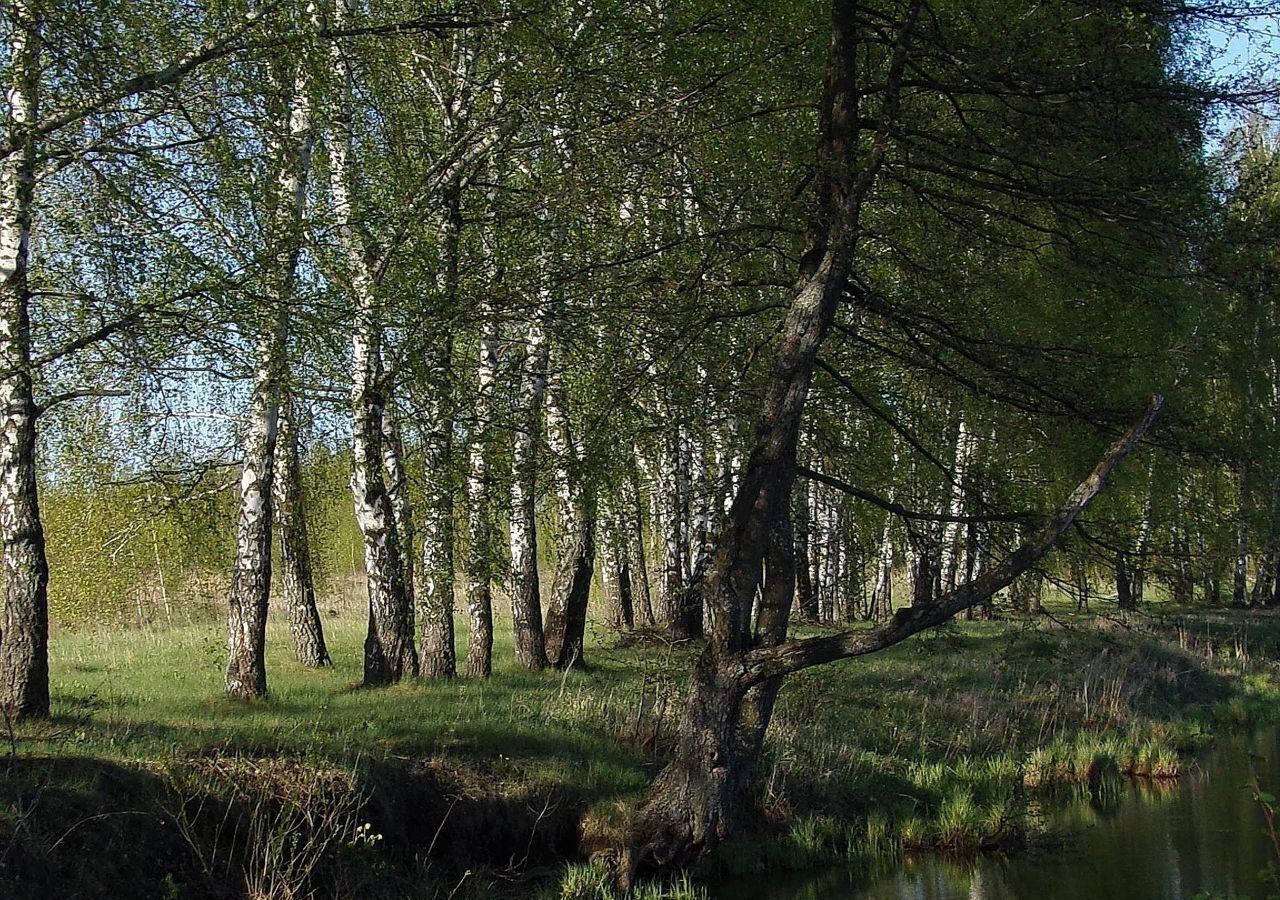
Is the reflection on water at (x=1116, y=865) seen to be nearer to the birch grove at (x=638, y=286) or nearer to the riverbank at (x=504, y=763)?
the riverbank at (x=504, y=763)

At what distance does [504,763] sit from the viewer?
10.0 metres

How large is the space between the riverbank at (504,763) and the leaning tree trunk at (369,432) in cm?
57

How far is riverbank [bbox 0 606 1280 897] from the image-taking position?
7664 mm

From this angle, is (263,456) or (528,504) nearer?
(528,504)

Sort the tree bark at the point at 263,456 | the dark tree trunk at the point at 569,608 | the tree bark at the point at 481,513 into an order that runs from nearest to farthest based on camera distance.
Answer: the tree bark at the point at 263,456 → the tree bark at the point at 481,513 → the dark tree trunk at the point at 569,608

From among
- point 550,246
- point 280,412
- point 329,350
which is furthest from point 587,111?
point 280,412

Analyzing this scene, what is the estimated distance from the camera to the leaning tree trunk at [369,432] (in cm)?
1034

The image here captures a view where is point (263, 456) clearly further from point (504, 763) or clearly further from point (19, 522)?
point (504, 763)

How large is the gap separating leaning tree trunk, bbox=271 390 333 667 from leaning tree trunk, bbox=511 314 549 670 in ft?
8.13

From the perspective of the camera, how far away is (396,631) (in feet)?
43.9

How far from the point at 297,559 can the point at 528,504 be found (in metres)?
5.92

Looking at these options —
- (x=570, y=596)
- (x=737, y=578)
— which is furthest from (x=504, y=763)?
(x=570, y=596)

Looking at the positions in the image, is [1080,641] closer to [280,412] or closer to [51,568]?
[280,412]

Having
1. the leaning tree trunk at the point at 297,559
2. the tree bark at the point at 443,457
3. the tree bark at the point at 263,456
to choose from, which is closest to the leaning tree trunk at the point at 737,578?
the tree bark at the point at 443,457
